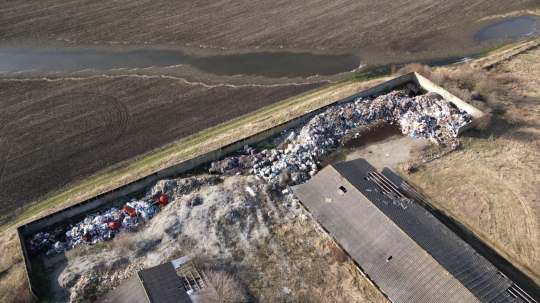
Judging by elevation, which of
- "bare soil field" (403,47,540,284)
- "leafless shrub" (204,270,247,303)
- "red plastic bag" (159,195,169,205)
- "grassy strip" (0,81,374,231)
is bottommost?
"bare soil field" (403,47,540,284)

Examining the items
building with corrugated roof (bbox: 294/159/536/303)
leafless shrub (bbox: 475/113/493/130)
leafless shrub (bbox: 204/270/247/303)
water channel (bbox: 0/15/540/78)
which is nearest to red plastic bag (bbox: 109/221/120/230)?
leafless shrub (bbox: 204/270/247/303)

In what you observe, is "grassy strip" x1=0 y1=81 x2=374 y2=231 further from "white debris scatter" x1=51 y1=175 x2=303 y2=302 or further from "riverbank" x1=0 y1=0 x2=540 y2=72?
"riverbank" x1=0 y1=0 x2=540 y2=72

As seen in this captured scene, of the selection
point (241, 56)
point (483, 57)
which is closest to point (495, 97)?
point (483, 57)

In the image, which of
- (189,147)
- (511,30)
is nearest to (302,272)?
(189,147)

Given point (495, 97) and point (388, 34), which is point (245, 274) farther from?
point (388, 34)

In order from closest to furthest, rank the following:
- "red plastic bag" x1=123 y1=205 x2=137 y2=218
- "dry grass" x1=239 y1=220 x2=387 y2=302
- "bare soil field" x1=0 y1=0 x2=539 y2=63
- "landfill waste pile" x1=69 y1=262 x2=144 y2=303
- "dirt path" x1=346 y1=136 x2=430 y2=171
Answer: "landfill waste pile" x1=69 y1=262 x2=144 y2=303
"dry grass" x1=239 y1=220 x2=387 y2=302
"red plastic bag" x1=123 y1=205 x2=137 y2=218
"dirt path" x1=346 y1=136 x2=430 y2=171
"bare soil field" x1=0 y1=0 x2=539 y2=63

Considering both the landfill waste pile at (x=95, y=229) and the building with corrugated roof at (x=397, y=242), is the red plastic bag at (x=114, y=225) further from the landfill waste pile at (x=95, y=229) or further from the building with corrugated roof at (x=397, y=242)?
the building with corrugated roof at (x=397, y=242)

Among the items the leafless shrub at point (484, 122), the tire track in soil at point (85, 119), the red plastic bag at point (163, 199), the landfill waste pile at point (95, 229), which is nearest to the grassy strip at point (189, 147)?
A: the tire track in soil at point (85, 119)
